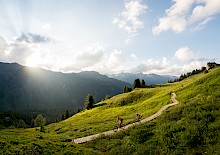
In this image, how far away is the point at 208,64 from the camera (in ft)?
605

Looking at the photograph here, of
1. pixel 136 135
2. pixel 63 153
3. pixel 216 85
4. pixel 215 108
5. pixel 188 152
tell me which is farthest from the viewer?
pixel 216 85

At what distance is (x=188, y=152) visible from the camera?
23328mm

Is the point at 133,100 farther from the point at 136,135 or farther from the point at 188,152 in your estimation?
the point at 188,152

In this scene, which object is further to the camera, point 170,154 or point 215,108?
point 215,108

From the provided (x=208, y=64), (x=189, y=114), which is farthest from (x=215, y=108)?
(x=208, y=64)

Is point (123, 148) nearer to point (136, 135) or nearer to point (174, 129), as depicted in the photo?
point (136, 135)

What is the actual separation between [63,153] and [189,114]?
19237 millimetres

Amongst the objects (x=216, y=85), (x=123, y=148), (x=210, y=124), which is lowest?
(x=123, y=148)

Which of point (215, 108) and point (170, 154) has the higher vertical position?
point (215, 108)

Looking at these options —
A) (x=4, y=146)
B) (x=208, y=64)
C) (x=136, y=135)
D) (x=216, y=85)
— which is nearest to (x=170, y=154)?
(x=136, y=135)

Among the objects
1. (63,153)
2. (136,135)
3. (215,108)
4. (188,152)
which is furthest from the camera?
(215,108)

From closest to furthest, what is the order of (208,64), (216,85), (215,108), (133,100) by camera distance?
(215,108) < (216,85) < (133,100) < (208,64)

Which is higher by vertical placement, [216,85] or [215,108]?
[216,85]

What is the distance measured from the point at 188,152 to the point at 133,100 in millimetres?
81694
